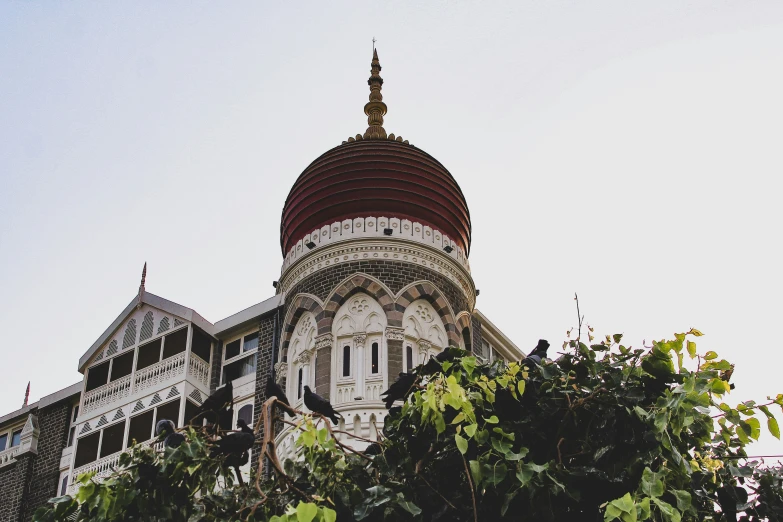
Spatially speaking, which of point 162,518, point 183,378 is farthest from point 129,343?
point 162,518

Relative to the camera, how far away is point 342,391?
65.6ft

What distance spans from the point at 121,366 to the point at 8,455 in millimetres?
4720

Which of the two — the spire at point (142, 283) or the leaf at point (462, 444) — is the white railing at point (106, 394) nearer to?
the spire at point (142, 283)

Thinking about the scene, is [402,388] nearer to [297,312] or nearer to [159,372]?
[297,312]

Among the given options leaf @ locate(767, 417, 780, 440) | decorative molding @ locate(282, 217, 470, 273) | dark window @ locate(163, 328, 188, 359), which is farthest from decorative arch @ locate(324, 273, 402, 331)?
leaf @ locate(767, 417, 780, 440)

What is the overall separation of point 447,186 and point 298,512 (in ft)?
52.5

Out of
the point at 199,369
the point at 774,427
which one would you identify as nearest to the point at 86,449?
the point at 199,369

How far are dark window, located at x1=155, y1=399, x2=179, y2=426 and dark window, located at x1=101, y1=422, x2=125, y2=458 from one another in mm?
1360

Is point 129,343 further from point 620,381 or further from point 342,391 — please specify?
point 620,381

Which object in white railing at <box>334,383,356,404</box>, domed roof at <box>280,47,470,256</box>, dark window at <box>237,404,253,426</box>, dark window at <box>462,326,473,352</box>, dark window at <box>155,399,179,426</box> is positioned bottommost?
white railing at <box>334,383,356,404</box>

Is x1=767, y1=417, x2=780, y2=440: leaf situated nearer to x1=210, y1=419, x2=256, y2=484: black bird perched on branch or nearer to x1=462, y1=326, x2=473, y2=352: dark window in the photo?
x1=210, y1=419, x2=256, y2=484: black bird perched on branch

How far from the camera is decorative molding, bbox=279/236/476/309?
21.8 metres

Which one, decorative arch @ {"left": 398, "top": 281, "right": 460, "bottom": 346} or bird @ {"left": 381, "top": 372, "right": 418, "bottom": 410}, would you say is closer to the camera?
bird @ {"left": 381, "top": 372, "right": 418, "bottom": 410}

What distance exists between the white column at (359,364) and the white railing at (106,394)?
251 inches
